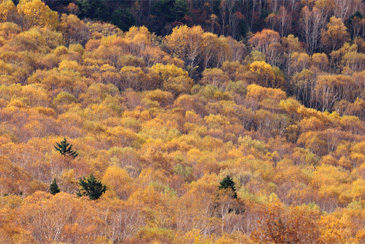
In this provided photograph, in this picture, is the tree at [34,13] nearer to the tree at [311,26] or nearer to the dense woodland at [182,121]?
the dense woodland at [182,121]

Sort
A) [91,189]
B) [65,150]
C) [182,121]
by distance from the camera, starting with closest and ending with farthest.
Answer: [91,189] → [65,150] → [182,121]

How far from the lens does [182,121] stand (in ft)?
259

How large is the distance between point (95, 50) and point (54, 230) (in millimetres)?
68428

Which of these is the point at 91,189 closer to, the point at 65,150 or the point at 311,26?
the point at 65,150

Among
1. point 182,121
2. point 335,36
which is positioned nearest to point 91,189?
point 182,121

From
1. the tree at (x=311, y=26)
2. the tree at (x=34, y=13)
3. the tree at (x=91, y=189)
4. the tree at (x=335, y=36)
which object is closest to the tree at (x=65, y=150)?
the tree at (x=91, y=189)

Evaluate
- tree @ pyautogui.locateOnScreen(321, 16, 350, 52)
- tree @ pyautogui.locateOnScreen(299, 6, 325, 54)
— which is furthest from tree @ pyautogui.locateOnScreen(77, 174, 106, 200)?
tree @ pyautogui.locateOnScreen(321, 16, 350, 52)

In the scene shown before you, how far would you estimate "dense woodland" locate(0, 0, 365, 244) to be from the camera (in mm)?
34125

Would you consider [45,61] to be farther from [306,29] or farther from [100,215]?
[306,29]

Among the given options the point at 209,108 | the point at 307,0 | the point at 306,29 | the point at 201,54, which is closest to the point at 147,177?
the point at 209,108

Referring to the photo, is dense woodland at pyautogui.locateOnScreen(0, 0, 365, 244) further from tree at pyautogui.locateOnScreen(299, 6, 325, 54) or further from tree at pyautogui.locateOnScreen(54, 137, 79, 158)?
tree at pyautogui.locateOnScreen(299, 6, 325, 54)

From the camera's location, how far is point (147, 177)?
164 ft

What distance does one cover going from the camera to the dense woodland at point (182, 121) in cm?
3412

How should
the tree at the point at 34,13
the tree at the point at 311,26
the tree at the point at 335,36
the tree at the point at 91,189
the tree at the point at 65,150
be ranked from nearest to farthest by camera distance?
the tree at the point at 91,189 → the tree at the point at 65,150 → the tree at the point at 34,13 → the tree at the point at 335,36 → the tree at the point at 311,26
